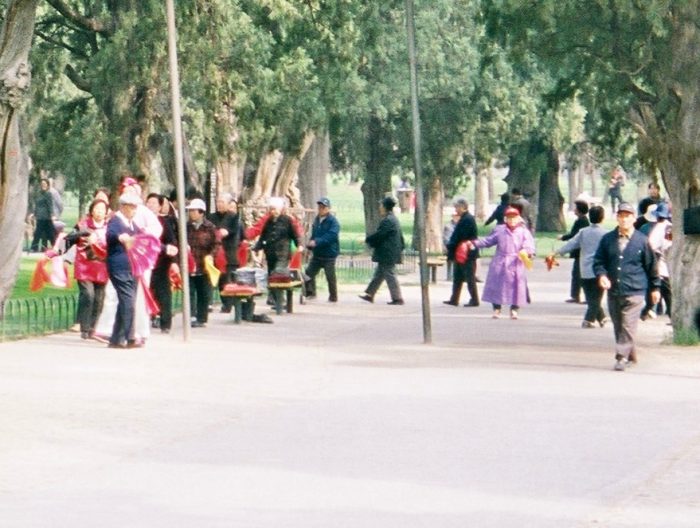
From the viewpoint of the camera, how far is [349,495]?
11.5m

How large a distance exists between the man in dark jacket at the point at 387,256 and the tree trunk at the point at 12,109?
1037cm

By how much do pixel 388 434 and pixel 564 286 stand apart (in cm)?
2636

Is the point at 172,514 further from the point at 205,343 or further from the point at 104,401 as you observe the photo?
the point at 205,343

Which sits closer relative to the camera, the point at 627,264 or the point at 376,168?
the point at 627,264

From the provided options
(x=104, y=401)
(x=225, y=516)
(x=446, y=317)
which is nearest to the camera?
(x=225, y=516)

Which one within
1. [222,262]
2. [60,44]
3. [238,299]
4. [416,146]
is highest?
[60,44]

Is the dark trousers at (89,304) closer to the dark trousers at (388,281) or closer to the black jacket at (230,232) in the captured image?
the black jacket at (230,232)

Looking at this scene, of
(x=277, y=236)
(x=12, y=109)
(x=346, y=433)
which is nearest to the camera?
(x=346, y=433)

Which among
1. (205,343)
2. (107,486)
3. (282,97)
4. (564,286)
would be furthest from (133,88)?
(107,486)

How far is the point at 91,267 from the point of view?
2430 centimetres

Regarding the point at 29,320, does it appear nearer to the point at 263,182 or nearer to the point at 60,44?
the point at 60,44

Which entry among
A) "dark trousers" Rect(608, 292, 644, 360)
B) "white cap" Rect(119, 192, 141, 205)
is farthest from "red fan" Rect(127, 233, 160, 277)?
"dark trousers" Rect(608, 292, 644, 360)

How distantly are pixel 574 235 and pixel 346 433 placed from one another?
17.6m

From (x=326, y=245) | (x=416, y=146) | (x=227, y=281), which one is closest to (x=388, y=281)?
(x=326, y=245)
